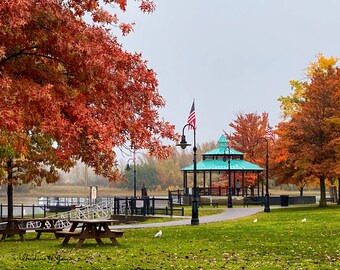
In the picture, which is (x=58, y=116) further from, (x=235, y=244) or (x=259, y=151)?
(x=259, y=151)

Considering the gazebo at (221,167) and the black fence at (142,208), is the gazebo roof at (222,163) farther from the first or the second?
the black fence at (142,208)

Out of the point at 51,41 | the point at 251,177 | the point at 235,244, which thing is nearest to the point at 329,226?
the point at 235,244

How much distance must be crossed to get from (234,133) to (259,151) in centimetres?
395

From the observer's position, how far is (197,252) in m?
16.9

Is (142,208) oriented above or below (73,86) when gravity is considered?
below

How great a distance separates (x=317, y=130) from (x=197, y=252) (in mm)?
30126

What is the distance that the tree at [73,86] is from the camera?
1123 cm

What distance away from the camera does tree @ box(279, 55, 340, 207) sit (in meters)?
43.8

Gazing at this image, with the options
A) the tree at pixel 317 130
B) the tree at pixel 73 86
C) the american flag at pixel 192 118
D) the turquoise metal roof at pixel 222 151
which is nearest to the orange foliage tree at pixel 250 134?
the turquoise metal roof at pixel 222 151

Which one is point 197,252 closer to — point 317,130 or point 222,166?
point 317,130

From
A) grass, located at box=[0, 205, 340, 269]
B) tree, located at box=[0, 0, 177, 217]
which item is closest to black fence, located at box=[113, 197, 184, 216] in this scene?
grass, located at box=[0, 205, 340, 269]

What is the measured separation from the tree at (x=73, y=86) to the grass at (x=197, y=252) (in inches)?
88.5

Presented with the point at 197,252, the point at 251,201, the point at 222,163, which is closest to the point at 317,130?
the point at 251,201

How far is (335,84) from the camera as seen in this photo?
4550 centimetres
